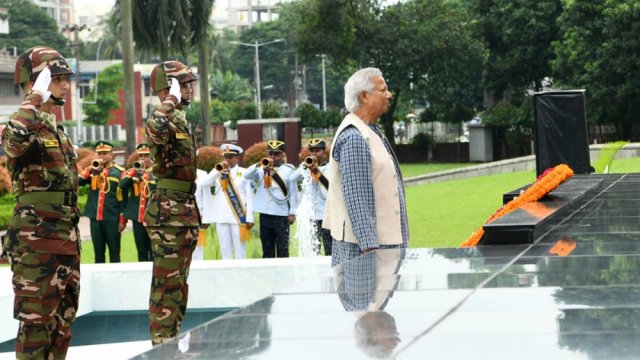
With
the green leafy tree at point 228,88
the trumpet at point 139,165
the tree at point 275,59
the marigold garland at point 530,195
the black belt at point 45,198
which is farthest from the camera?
the tree at point 275,59

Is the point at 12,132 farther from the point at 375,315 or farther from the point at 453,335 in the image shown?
the point at 453,335

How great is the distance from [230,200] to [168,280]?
5.99 metres

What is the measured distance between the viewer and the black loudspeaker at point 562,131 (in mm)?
12820

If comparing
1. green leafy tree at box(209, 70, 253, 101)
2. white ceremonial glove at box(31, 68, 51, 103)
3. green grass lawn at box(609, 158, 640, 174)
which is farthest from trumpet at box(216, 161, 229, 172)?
green leafy tree at box(209, 70, 253, 101)

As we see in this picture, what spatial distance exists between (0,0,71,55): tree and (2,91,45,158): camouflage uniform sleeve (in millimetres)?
84899

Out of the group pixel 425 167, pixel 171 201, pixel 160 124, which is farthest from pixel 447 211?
pixel 425 167

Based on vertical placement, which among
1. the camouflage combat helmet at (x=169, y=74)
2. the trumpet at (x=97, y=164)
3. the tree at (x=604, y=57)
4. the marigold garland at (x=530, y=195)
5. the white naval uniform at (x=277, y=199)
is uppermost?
the tree at (x=604, y=57)

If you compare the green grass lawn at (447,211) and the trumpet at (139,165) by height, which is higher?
the trumpet at (139,165)

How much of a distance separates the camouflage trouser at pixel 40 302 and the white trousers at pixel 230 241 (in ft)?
22.9

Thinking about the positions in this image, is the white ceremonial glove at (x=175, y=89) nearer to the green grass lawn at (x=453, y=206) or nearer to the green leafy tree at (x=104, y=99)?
the green grass lawn at (x=453, y=206)

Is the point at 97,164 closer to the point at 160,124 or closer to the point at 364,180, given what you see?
the point at 160,124

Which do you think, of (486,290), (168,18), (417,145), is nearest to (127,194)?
(486,290)

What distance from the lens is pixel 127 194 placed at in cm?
1302

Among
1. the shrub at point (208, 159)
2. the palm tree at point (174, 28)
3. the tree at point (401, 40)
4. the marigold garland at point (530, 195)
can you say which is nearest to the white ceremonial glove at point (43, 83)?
the marigold garland at point (530, 195)
